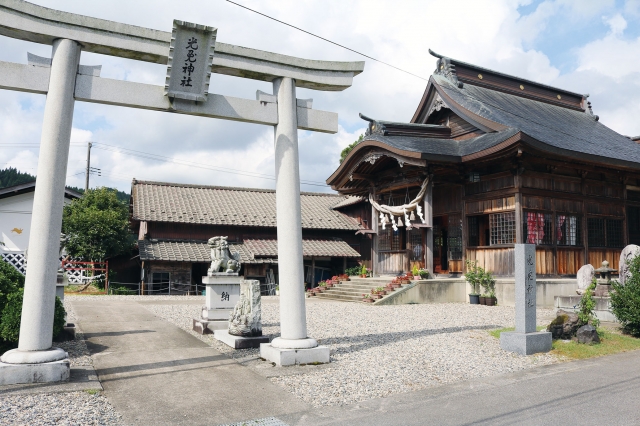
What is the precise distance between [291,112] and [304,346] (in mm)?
3838

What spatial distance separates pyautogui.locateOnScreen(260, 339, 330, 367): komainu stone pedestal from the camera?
7.55m

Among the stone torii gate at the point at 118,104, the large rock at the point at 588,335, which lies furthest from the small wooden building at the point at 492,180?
the stone torii gate at the point at 118,104

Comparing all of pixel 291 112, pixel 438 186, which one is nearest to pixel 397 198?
pixel 438 186

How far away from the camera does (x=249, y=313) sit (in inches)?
363

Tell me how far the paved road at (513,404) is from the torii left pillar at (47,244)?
3433mm

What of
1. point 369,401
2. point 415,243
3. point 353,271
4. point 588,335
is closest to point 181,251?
point 353,271

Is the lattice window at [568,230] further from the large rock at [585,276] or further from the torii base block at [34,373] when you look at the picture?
the torii base block at [34,373]

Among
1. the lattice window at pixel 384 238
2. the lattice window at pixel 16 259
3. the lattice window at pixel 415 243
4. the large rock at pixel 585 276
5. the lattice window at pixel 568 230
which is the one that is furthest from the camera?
the lattice window at pixel 16 259

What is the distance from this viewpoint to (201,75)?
7.63 metres

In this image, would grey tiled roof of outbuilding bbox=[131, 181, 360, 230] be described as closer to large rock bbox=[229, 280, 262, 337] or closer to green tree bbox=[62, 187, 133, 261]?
green tree bbox=[62, 187, 133, 261]

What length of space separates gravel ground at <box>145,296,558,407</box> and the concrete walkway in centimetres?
41

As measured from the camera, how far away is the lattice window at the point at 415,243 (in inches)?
778

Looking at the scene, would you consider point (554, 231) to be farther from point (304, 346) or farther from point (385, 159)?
point (304, 346)

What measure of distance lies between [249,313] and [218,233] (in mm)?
18039
